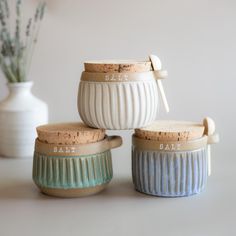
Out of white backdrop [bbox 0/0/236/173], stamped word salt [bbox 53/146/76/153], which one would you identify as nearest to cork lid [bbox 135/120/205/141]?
stamped word salt [bbox 53/146/76/153]

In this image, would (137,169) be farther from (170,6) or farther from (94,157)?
(170,6)

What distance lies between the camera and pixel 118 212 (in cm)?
69

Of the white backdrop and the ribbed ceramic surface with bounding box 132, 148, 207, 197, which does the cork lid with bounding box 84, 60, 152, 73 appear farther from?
the white backdrop

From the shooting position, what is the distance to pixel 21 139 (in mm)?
1027

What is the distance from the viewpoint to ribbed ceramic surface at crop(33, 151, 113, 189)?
0.73m

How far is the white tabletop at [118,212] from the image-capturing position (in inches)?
24.7

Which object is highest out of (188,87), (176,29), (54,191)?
(176,29)

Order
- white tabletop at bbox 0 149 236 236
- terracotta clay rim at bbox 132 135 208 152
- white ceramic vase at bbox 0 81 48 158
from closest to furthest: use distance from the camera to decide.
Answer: white tabletop at bbox 0 149 236 236 → terracotta clay rim at bbox 132 135 208 152 → white ceramic vase at bbox 0 81 48 158

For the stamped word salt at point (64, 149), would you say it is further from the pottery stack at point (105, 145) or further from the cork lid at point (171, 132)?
the cork lid at point (171, 132)

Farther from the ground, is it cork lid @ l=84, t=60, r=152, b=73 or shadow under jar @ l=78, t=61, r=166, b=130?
cork lid @ l=84, t=60, r=152, b=73

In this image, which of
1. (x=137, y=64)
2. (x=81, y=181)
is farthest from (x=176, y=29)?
(x=81, y=181)

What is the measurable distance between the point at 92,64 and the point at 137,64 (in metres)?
0.07

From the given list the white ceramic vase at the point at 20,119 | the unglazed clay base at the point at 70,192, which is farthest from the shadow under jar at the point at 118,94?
the white ceramic vase at the point at 20,119

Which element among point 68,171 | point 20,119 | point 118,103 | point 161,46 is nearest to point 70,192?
point 68,171
